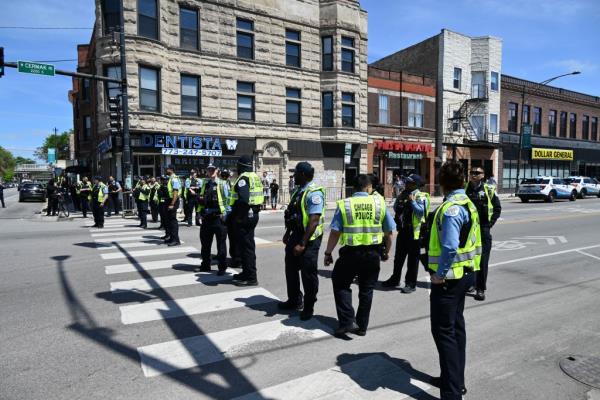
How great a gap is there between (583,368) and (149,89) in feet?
69.4

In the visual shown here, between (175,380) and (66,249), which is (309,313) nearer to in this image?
(175,380)

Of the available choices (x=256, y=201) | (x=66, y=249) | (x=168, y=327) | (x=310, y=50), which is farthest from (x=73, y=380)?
(x=310, y=50)

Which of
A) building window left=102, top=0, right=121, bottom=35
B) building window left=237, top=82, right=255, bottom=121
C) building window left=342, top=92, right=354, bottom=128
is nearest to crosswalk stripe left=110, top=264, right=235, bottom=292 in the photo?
building window left=237, top=82, right=255, bottom=121

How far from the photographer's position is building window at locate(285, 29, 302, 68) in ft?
83.5

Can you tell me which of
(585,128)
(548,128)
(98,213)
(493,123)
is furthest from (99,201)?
(585,128)

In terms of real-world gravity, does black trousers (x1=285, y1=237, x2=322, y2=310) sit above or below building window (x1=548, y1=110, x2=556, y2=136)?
below

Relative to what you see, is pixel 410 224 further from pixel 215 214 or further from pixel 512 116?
pixel 512 116

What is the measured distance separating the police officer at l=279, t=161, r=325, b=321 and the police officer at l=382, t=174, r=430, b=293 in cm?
189

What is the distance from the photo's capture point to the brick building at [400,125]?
96.2ft

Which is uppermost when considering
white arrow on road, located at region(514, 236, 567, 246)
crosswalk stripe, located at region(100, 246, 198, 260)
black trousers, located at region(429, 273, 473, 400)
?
black trousers, located at region(429, 273, 473, 400)

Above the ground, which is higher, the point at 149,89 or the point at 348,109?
the point at 348,109

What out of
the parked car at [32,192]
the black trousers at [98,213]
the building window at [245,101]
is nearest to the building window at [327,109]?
the building window at [245,101]

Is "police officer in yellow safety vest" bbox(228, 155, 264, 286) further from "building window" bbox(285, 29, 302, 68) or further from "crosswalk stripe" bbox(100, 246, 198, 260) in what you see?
"building window" bbox(285, 29, 302, 68)

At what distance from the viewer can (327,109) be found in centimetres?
2683
